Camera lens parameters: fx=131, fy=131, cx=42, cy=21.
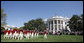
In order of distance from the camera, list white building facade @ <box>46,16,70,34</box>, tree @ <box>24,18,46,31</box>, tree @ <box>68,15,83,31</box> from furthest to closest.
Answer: white building facade @ <box>46,16,70,34</box>, tree @ <box>24,18,46,31</box>, tree @ <box>68,15,83,31</box>

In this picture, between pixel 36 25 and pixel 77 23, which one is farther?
pixel 36 25

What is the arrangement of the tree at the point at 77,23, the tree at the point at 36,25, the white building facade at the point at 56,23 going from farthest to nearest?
the white building facade at the point at 56,23 < the tree at the point at 36,25 < the tree at the point at 77,23

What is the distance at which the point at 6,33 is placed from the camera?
45.2 feet

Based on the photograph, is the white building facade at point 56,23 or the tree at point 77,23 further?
the white building facade at point 56,23

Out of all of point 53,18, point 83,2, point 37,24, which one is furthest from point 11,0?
point 53,18

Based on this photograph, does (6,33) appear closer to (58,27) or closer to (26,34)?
(26,34)

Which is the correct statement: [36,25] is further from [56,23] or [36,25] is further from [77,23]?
[56,23]

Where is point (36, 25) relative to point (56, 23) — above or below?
below

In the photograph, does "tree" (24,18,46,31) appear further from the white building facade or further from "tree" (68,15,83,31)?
the white building facade

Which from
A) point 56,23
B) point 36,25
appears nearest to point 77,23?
point 36,25

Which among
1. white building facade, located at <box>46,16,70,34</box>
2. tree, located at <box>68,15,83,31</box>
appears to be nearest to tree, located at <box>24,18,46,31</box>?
tree, located at <box>68,15,83,31</box>

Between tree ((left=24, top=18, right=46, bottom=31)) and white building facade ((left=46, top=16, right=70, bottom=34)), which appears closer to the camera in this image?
tree ((left=24, top=18, right=46, bottom=31))

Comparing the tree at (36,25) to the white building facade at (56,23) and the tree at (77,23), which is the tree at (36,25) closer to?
the tree at (77,23)

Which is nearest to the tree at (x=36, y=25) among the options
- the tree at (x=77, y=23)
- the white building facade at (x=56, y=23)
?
the tree at (x=77, y=23)
